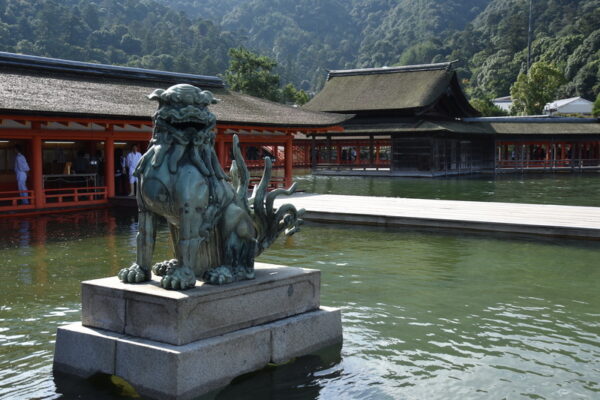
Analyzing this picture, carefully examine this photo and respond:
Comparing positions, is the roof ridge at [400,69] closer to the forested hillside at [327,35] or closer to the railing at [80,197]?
the railing at [80,197]

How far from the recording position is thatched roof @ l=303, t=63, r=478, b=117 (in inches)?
1634

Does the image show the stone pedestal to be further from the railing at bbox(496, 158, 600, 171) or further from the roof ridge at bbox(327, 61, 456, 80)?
the railing at bbox(496, 158, 600, 171)

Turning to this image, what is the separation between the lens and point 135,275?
5.48m

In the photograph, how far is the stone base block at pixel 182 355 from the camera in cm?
482

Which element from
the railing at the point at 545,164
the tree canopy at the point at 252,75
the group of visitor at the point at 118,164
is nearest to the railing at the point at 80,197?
the group of visitor at the point at 118,164

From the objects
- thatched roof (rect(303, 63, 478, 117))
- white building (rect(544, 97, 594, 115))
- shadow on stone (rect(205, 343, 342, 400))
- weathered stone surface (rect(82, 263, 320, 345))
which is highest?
white building (rect(544, 97, 594, 115))

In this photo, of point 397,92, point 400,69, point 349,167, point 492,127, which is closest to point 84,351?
point 349,167

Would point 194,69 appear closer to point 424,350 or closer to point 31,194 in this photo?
point 31,194

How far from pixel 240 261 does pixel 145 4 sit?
16225 cm

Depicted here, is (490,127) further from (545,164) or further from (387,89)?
(387,89)

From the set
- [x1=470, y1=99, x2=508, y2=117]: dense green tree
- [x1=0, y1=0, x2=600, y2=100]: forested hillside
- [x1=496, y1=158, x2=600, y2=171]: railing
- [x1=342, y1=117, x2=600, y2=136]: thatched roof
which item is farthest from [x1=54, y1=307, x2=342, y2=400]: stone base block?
[x1=0, y1=0, x2=600, y2=100]: forested hillside

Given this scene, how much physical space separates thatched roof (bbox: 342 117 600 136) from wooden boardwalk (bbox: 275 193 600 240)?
71.3 feet

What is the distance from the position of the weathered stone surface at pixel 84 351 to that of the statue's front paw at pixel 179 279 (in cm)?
57

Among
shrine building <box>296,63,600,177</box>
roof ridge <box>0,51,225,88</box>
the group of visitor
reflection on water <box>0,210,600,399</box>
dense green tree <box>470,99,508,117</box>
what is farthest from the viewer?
dense green tree <box>470,99,508,117</box>
